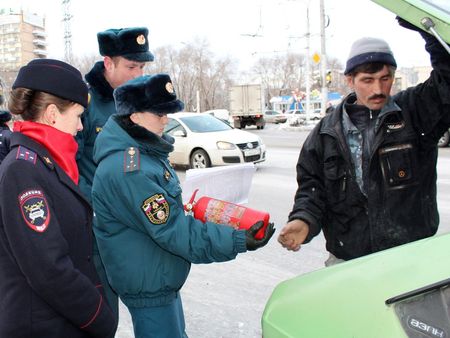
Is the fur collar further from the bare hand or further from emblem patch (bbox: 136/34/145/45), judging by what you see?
the bare hand

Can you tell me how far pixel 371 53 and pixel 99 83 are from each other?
1.59 metres

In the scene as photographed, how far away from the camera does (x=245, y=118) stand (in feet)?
111

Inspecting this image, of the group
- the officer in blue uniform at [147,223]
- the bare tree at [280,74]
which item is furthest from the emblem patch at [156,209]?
the bare tree at [280,74]

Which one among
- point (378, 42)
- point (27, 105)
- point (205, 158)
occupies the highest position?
point (378, 42)

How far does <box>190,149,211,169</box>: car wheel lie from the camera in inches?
431

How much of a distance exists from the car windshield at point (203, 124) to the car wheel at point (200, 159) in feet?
1.95

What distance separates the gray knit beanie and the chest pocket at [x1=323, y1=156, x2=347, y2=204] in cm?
47

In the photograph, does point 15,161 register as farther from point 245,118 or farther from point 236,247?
point 245,118

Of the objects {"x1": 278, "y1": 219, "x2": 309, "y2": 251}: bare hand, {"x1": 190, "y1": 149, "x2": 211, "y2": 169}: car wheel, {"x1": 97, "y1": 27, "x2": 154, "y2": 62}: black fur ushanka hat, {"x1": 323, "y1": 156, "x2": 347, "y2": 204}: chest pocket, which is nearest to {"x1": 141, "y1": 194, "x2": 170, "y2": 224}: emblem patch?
{"x1": 278, "y1": 219, "x2": 309, "y2": 251}: bare hand

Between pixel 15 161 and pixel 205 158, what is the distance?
933 centimetres

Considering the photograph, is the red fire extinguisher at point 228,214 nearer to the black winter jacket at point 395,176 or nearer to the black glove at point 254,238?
the black glove at point 254,238

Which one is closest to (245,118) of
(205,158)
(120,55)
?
(205,158)

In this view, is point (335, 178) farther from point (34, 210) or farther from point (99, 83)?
point (99, 83)

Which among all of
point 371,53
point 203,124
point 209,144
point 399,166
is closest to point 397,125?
point 399,166
